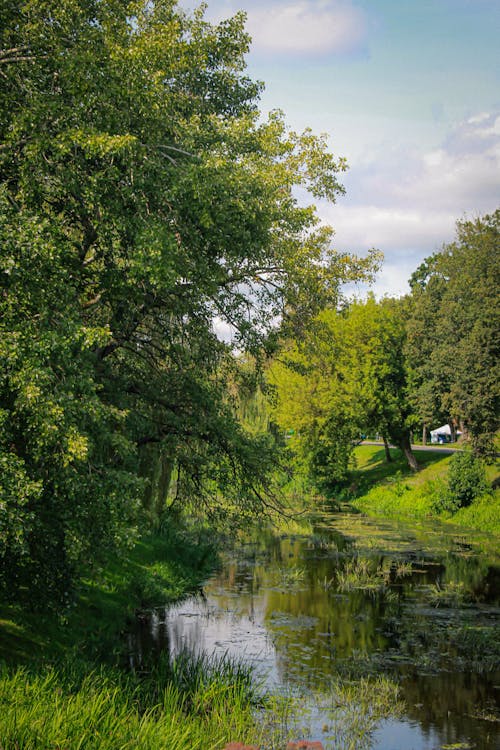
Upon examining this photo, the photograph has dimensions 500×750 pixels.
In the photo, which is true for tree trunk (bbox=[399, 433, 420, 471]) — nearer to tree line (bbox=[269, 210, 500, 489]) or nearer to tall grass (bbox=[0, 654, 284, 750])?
tree line (bbox=[269, 210, 500, 489])

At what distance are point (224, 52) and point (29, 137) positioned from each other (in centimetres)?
913

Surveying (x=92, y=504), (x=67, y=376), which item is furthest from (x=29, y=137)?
(x=92, y=504)

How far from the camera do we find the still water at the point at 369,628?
13.3m

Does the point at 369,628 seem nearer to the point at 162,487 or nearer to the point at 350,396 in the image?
the point at 162,487

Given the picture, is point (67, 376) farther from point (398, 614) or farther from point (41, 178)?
point (398, 614)

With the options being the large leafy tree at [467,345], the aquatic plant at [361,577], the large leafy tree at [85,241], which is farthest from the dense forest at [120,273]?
the large leafy tree at [467,345]

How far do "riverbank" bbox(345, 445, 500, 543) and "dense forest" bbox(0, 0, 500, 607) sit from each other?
21209 mm

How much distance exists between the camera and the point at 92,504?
31.4 ft

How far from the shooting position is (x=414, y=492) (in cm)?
4562

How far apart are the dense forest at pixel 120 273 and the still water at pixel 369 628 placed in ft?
11.6

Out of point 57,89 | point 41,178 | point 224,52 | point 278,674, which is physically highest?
point 224,52

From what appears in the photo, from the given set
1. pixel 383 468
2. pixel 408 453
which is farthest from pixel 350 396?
pixel 383 468

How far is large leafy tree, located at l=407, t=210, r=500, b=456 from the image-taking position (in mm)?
37688

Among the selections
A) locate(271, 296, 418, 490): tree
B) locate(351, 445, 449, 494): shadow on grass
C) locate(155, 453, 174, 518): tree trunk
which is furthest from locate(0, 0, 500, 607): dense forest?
locate(351, 445, 449, 494): shadow on grass
